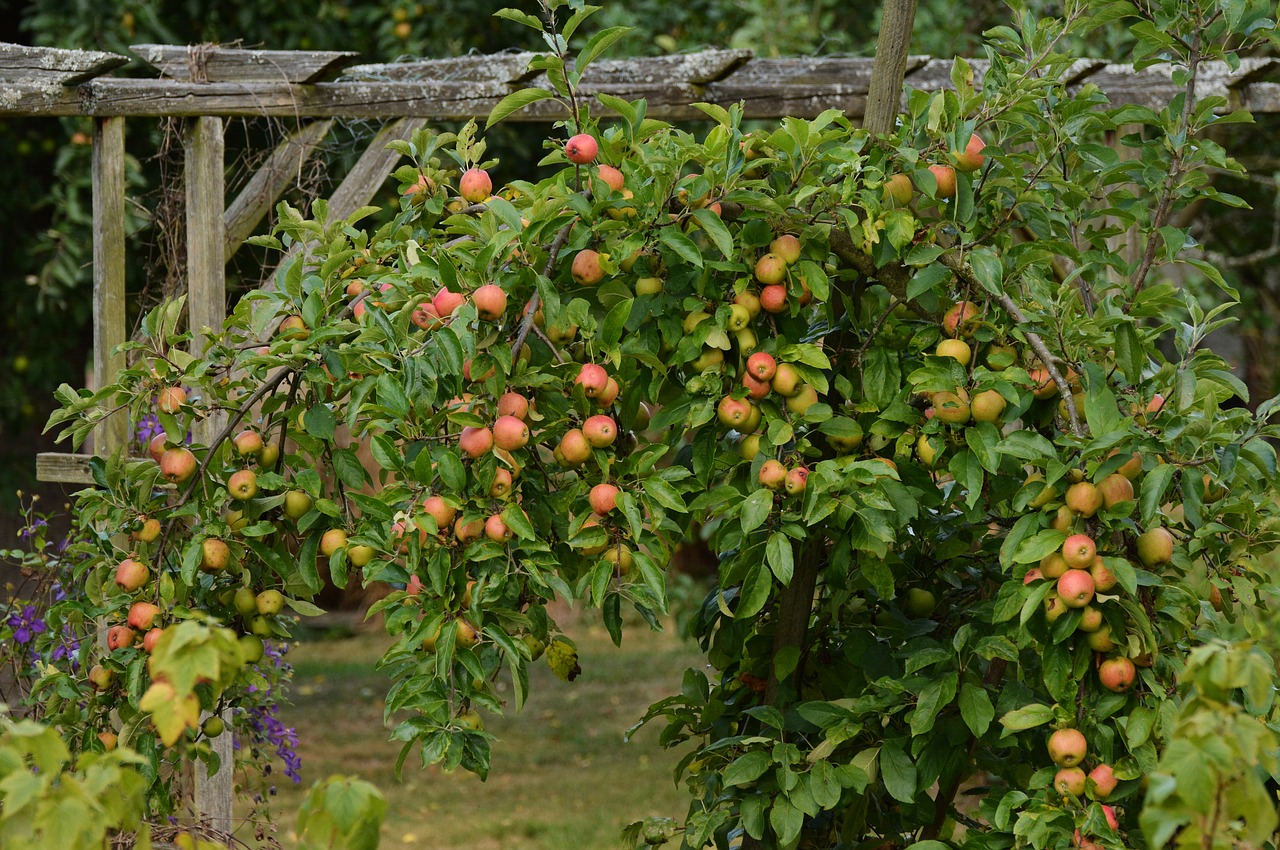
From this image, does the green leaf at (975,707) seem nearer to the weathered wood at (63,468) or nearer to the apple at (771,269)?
the apple at (771,269)

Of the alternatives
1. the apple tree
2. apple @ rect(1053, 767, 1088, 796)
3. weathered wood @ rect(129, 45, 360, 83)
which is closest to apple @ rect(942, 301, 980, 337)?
the apple tree

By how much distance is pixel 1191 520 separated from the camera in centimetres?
155

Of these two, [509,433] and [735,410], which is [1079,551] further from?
[509,433]

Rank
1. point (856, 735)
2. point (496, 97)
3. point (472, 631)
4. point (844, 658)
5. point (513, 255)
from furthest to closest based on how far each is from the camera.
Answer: point (496, 97), point (844, 658), point (856, 735), point (513, 255), point (472, 631)

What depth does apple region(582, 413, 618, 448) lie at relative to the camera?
4.94 ft

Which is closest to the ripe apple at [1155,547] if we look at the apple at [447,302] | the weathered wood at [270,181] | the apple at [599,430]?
the apple at [599,430]

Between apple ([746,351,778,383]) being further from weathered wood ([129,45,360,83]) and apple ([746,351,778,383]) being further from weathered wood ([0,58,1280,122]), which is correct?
weathered wood ([129,45,360,83])

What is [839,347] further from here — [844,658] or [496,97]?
[496,97]

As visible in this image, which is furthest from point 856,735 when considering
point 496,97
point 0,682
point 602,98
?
point 0,682

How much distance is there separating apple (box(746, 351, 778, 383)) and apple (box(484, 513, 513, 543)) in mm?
378

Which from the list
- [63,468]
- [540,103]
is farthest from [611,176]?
[63,468]

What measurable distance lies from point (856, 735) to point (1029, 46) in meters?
1.02

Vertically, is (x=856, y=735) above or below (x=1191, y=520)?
below

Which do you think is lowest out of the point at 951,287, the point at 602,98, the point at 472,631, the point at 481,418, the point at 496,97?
the point at 472,631
